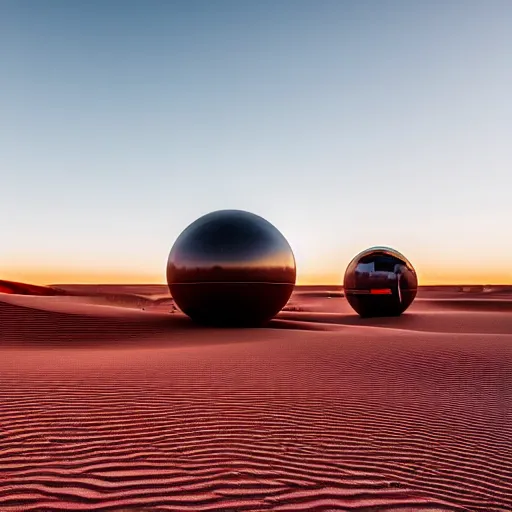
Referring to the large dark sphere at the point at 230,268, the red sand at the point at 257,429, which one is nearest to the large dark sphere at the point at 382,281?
the large dark sphere at the point at 230,268

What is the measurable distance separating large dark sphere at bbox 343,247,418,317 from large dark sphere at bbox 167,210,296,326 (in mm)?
6983

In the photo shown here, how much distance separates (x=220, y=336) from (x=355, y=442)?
780cm

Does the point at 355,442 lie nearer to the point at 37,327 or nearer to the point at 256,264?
the point at 256,264

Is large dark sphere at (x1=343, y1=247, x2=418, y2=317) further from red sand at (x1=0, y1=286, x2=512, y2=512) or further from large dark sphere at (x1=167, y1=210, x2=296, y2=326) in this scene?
red sand at (x1=0, y1=286, x2=512, y2=512)

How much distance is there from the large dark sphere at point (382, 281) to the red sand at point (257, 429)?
1000 centimetres

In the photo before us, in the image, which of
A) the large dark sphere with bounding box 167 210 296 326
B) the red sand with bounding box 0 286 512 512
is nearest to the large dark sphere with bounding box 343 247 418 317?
the large dark sphere with bounding box 167 210 296 326

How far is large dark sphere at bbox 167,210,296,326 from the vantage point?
42.1 ft

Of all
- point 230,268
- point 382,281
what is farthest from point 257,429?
point 382,281

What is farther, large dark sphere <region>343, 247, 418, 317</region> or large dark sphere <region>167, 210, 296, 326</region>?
large dark sphere <region>343, 247, 418, 317</region>

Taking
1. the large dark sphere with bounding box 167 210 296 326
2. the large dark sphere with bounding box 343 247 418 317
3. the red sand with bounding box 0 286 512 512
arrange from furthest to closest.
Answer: the large dark sphere with bounding box 343 247 418 317, the large dark sphere with bounding box 167 210 296 326, the red sand with bounding box 0 286 512 512

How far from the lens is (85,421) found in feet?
16.0

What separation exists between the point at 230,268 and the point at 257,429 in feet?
26.7

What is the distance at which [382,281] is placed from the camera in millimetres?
19953

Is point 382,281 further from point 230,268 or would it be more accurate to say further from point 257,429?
point 257,429
